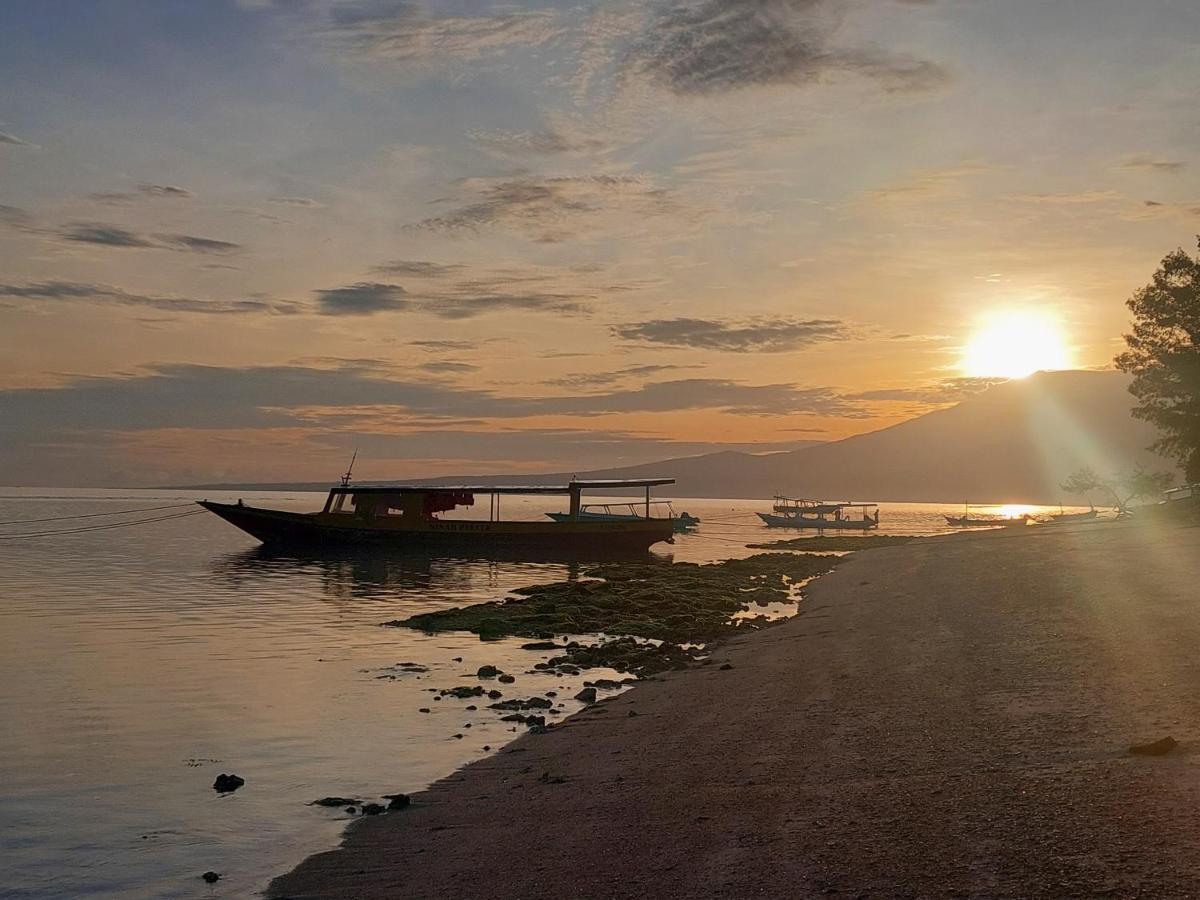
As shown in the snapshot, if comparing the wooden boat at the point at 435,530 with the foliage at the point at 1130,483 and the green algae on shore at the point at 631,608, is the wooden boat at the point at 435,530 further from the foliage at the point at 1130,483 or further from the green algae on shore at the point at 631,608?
the foliage at the point at 1130,483

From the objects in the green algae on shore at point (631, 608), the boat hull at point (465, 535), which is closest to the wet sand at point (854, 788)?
the green algae on shore at point (631, 608)

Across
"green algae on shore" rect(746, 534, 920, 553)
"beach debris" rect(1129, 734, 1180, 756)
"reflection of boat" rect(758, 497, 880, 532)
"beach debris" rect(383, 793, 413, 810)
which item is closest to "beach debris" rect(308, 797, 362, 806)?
"beach debris" rect(383, 793, 413, 810)

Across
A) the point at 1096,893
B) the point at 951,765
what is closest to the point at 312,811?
the point at 951,765

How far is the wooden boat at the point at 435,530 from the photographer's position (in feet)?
247

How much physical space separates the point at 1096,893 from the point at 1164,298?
2461 inches

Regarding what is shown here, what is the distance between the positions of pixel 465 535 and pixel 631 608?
1645 inches

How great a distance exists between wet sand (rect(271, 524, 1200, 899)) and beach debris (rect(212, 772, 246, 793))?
2.98 meters

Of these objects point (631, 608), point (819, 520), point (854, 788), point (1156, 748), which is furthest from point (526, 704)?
point (819, 520)

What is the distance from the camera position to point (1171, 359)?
57688mm

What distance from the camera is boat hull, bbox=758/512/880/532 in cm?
13450

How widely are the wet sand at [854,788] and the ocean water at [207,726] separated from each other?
4.86ft

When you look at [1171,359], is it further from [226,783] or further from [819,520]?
[819,520]

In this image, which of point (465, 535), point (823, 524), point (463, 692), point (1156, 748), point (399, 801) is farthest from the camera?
point (823, 524)

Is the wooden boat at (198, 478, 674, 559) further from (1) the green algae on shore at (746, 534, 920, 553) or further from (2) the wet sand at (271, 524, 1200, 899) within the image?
(2) the wet sand at (271, 524, 1200, 899)
